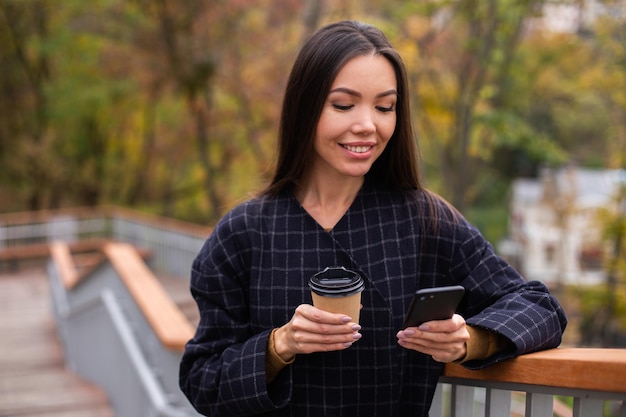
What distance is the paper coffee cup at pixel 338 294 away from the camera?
3.92 feet

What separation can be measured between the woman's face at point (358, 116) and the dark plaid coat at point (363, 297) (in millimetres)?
129

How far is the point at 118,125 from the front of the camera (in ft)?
56.9

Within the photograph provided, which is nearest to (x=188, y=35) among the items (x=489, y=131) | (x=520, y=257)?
(x=489, y=131)

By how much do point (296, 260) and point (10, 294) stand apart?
414 inches

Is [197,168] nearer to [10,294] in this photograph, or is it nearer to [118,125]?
[118,125]

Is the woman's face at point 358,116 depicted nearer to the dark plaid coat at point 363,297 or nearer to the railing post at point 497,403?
the dark plaid coat at point 363,297

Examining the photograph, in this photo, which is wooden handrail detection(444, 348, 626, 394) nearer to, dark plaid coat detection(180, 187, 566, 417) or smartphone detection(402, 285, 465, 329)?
dark plaid coat detection(180, 187, 566, 417)

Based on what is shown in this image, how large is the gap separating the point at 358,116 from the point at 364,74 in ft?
0.29

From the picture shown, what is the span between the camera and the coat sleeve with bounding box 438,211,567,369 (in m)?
1.33

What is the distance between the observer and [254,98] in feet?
34.8

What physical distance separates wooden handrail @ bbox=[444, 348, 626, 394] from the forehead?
24.8 inches

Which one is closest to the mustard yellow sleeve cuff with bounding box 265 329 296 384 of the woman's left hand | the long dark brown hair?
the woman's left hand

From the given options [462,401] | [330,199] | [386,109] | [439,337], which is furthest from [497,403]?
[386,109]

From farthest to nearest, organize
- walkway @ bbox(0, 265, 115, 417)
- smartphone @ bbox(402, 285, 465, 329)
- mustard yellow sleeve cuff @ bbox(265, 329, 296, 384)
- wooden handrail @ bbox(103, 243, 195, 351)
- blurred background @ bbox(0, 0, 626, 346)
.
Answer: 1. blurred background @ bbox(0, 0, 626, 346)
2. walkway @ bbox(0, 265, 115, 417)
3. wooden handrail @ bbox(103, 243, 195, 351)
4. mustard yellow sleeve cuff @ bbox(265, 329, 296, 384)
5. smartphone @ bbox(402, 285, 465, 329)
